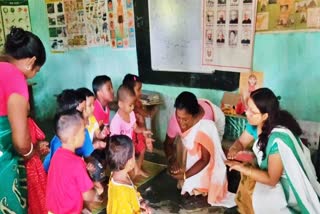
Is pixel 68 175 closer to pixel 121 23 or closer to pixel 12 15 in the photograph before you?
pixel 121 23

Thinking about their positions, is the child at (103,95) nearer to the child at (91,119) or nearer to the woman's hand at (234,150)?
the child at (91,119)

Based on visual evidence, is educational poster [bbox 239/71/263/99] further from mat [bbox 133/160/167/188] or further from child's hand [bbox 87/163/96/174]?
child's hand [bbox 87/163/96/174]

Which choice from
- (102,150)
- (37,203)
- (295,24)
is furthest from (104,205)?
(295,24)

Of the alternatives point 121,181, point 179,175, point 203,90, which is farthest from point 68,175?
point 203,90

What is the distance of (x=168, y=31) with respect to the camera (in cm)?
324

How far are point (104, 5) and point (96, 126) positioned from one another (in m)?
1.61

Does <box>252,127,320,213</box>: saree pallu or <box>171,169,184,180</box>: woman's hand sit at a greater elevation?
<box>252,127,320,213</box>: saree pallu

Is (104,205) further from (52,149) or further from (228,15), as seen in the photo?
(228,15)

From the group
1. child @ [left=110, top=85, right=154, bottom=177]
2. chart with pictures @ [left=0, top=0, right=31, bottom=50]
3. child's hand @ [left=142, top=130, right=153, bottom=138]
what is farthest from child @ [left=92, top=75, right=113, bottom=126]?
chart with pictures @ [left=0, top=0, right=31, bottom=50]

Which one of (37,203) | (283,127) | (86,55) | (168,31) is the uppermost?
(168,31)

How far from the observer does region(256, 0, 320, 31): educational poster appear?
240 cm

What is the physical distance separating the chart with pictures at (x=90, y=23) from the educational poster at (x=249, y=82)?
1.25 meters

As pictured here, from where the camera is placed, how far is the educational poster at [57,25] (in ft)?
13.5

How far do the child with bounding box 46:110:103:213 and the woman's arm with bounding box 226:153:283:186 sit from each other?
2.91 ft
